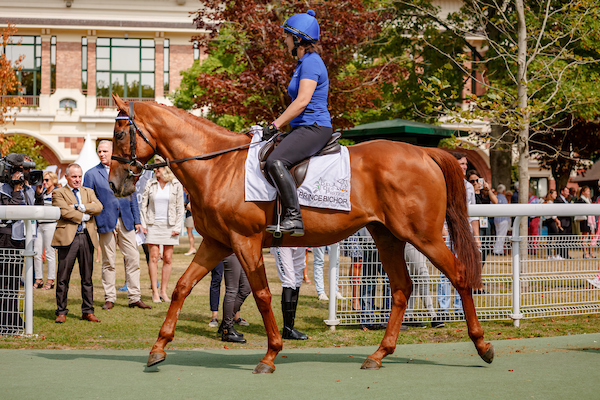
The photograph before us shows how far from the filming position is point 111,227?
9.70 meters

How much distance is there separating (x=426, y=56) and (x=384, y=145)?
16.9 metres

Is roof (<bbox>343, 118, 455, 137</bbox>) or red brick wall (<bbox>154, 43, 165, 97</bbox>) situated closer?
roof (<bbox>343, 118, 455, 137</bbox>)

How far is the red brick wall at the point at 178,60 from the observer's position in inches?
1560

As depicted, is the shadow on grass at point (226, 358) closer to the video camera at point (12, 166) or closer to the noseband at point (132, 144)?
the noseband at point (132, 144)

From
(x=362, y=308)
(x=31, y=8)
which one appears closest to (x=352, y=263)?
(x=362, y=308)

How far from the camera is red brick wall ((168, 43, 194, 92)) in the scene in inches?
1560

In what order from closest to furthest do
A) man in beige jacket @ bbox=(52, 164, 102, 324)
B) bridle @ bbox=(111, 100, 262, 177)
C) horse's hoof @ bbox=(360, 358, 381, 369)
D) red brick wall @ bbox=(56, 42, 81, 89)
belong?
1. horse's hoof @ bbox=(360, 358, 381, 369)
2. bridle @ bbox=(111, 100, 262, 177)
3. man in beige jacket @ bbox=(52, 164, 102, 324)
4. red brick wall @ bbox=(56, 42, 81, 89)

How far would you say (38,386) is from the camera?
4930 mm

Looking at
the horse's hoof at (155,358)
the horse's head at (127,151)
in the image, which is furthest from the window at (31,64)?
the horse's hoof at (155,358)

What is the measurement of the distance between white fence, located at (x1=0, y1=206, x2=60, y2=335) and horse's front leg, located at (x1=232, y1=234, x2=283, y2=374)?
2.99 meters

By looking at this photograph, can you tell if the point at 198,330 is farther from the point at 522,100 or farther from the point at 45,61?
the point at 45,61

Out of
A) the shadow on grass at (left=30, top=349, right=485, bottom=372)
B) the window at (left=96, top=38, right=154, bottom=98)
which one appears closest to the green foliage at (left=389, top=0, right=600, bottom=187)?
the shadow on grass at (left=30, top=349, right=485, bottom=372)

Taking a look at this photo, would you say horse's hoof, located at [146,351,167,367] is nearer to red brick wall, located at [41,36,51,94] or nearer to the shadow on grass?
the shadow on grass

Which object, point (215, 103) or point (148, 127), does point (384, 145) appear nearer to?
point (148, 127)
